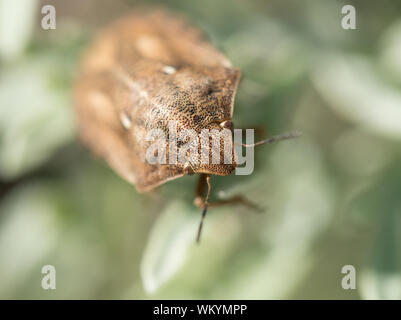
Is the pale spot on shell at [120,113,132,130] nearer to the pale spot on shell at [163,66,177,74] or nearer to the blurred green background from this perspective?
the pale spot on shell at [163,66,177,74]

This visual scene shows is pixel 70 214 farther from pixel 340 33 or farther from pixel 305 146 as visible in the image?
pixel 340 33

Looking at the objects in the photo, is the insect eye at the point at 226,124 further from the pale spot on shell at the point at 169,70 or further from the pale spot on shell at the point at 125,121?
the pale spot on shell at the point at 125,121

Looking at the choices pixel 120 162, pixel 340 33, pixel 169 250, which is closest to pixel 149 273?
pixel 169 250

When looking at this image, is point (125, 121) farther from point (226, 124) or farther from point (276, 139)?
point (276, 139)

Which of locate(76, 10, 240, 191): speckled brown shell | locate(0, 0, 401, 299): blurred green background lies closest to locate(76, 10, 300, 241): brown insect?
locate(76, 10, 240, 191): speckled brown shell

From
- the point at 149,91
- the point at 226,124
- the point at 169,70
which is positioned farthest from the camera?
the point at 169,70

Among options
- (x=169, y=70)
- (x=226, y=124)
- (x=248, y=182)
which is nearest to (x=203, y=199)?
(x=248, y=182)
